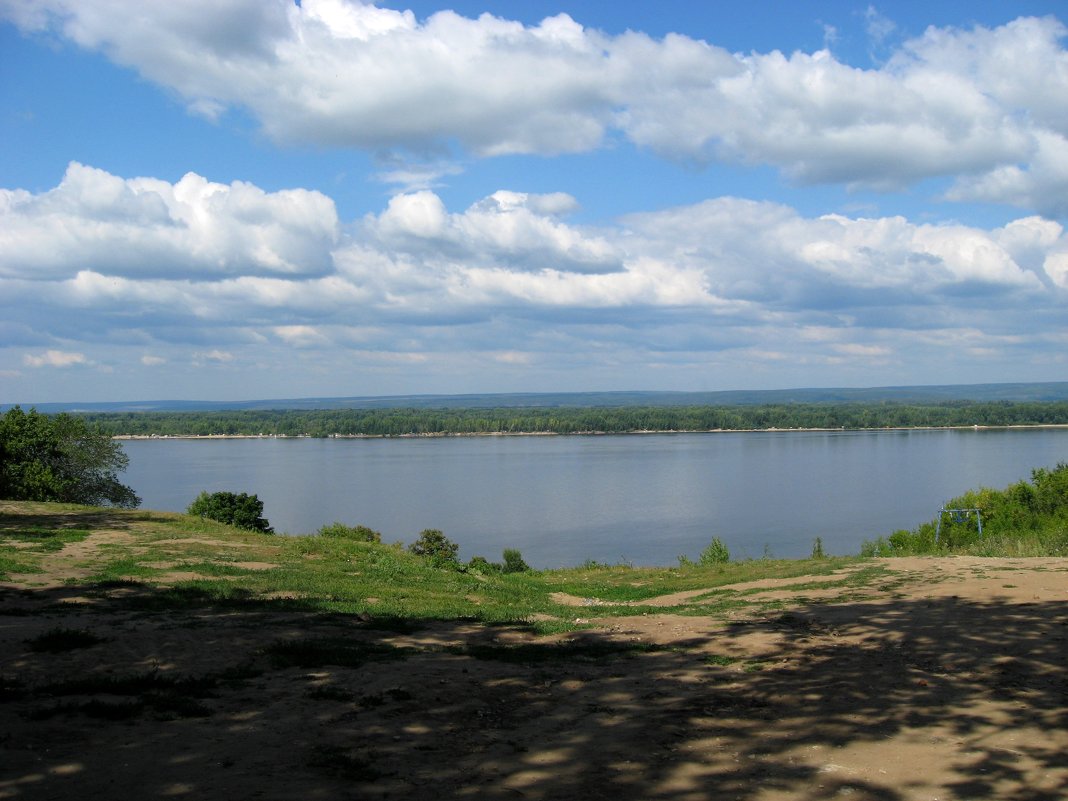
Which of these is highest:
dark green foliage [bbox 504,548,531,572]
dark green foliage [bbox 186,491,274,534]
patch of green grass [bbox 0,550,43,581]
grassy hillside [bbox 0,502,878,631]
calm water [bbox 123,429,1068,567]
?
patch of green grass [bbox 0,550,43,581]

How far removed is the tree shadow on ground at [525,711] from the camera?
4.45 metres

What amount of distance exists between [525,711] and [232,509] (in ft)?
89.5

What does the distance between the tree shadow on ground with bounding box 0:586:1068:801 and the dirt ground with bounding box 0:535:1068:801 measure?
0.02m

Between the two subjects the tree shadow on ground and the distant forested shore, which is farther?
the distant forested shore

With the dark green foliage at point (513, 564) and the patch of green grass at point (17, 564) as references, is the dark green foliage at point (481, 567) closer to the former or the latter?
the dark green foliage at point (513, 564)

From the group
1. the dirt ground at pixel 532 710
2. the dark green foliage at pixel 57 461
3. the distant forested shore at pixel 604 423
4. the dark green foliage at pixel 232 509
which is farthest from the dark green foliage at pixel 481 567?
the distant forested shore at pixel 604 423

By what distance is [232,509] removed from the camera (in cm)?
3084

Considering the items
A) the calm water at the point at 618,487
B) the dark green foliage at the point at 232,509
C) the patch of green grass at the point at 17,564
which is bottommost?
the calm water at the point at 618,487

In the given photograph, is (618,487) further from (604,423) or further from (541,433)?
(541,433)

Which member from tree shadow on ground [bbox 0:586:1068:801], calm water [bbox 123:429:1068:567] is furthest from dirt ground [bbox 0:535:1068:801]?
calm water [bbox 123:429:1068:567]

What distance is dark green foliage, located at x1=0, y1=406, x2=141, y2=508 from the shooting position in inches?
1208

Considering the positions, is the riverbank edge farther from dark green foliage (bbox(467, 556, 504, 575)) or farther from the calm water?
dark green foliage (bbox(467, 556, 504, 575))

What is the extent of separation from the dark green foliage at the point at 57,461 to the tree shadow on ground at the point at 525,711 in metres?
25.5

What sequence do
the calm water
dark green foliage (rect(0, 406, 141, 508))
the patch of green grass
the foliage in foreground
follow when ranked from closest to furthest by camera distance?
the patch of green grass
the foliage in foreground
dark green foliage (rect(0, 406, 141, 508))
the calm water
